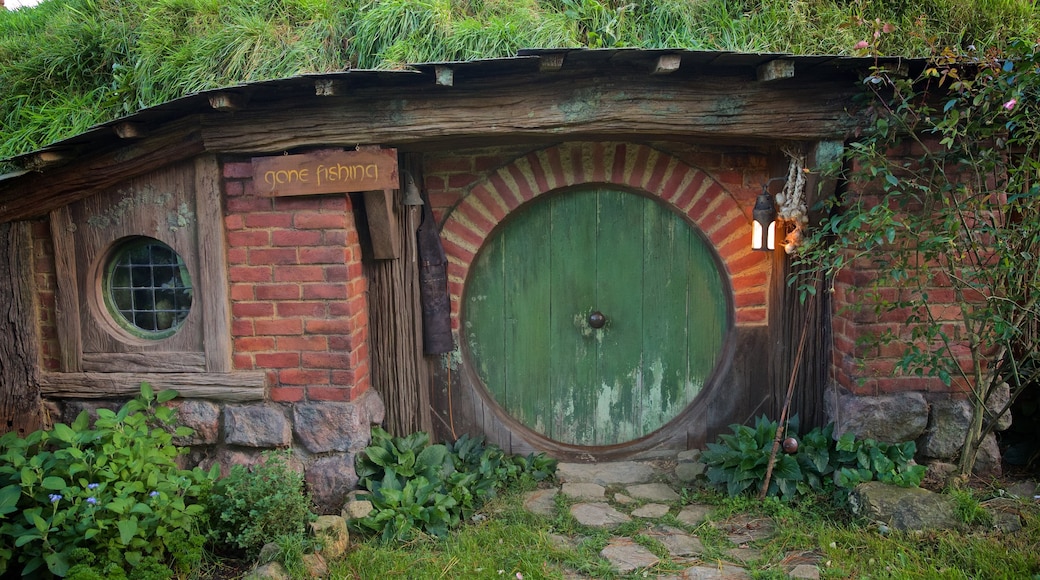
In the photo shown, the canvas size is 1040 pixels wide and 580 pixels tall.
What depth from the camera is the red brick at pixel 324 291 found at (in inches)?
149

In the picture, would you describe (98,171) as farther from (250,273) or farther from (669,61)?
(669,61)

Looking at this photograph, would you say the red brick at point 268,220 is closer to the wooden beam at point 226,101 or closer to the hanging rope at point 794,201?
the wooden beam at point 226,101

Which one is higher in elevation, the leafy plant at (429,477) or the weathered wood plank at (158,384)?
the weathered wood plank at (158,384)

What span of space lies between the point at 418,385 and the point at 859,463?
2.60 meters

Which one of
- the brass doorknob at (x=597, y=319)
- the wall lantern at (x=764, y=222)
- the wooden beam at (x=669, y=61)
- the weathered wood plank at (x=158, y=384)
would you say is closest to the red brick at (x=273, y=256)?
the weathered wood plank at (x=158, y=384)

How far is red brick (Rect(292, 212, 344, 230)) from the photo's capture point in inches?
148

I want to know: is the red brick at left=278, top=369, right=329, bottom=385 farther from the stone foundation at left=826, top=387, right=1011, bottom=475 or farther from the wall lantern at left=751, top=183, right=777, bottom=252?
the stone foundation at left=826, top=387, right=1011, bottom=475

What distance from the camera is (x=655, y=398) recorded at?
4.57 meters

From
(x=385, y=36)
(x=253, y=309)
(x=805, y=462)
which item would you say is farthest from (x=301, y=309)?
(x=805, y=462)

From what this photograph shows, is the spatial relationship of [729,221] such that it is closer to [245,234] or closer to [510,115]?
[510,115]

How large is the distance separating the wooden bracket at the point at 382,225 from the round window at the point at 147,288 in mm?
1097

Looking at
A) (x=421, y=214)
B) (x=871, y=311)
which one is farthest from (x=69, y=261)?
(x=871, y=311)

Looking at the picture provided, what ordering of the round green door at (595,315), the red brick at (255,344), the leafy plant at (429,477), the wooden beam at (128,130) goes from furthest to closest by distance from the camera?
the round green door at (595,315) < the red brick at (255,344) < the leafy plant at (429,477) < the wooden beam at (128,130)

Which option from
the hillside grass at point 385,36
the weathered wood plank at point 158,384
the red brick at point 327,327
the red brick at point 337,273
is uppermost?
the hillside grass at point 385,36
